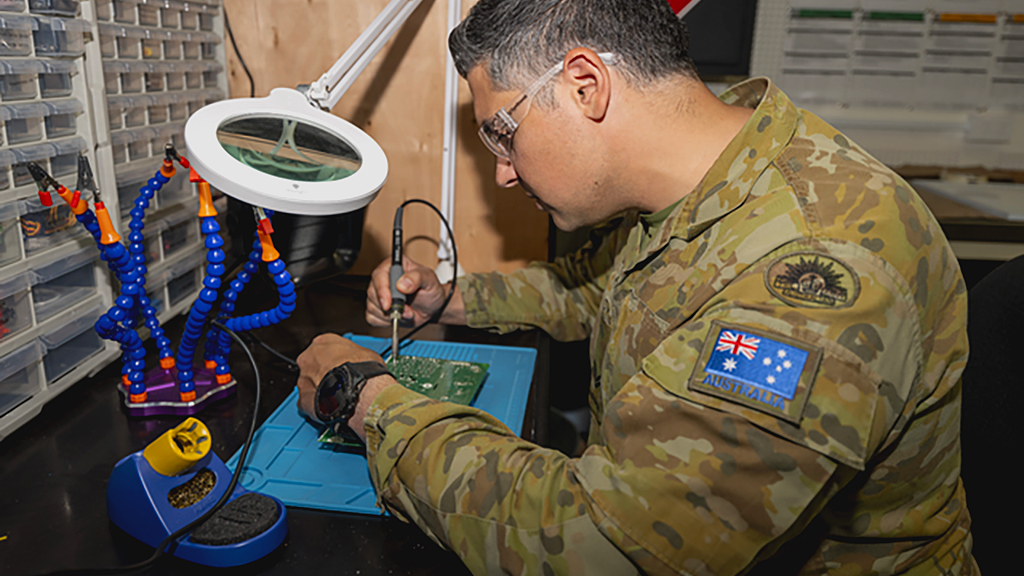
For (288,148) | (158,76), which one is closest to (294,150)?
(288,148)

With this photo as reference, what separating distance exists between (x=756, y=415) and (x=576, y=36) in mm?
506

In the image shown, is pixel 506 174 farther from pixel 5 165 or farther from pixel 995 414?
pixel 995 414

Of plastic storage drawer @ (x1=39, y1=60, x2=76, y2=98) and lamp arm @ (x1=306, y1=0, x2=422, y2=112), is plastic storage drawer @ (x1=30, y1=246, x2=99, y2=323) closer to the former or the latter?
plastic storage drawer @ (x1=39, y1=60, x2=76, y2=98)

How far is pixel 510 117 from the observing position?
2.76ft

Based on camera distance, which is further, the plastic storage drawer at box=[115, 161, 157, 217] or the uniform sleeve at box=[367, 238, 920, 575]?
the plastic storage drawer at box=[115, 161, 157, 217]

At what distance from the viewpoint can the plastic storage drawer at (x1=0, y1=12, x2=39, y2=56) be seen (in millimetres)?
749

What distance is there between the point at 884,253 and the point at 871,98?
1.69 meters

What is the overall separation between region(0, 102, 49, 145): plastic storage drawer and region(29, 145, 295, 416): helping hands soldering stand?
0.07 m

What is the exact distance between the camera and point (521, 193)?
1373 millimetres

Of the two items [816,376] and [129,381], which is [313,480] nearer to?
[129,381]

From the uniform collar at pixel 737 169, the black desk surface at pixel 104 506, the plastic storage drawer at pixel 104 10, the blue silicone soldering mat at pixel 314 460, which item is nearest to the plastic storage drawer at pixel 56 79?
the plastic storage drawer at pixel 104 10

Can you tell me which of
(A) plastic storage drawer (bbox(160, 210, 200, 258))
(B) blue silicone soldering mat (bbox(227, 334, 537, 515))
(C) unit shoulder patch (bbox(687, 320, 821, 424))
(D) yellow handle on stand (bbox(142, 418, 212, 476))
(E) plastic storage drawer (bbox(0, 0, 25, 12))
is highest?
(E) plastic storage drawer (bbox(0, 0, 25, 12))

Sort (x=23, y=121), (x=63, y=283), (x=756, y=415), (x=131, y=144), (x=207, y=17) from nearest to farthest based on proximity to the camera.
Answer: (x=756, y=415), (x=23, y=121), (x=63, y=283), (x=131, y=144), (x=207, y=17)

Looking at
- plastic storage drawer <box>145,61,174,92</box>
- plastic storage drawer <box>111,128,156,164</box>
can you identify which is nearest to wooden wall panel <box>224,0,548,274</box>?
plastic storage drawer <box>145,61,174,92</box>
